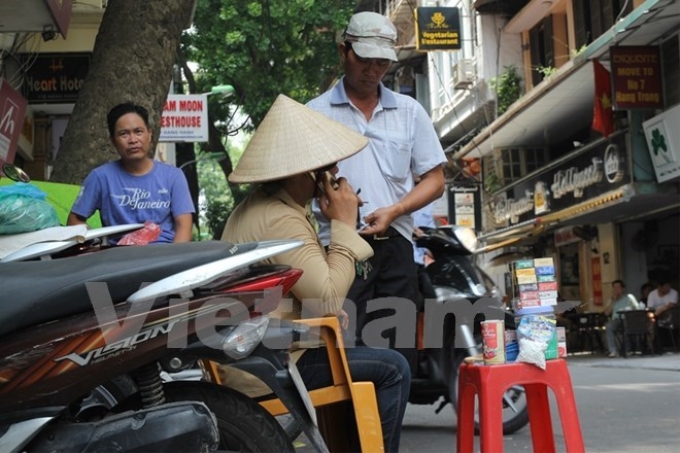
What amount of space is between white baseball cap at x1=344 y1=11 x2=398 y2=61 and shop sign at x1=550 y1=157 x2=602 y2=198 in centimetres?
1640

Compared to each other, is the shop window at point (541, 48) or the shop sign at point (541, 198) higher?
Result: the shop window at point (541, 48)

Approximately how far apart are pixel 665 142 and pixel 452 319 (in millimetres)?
12111

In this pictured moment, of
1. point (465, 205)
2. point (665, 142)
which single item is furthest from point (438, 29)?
point (665, 142)

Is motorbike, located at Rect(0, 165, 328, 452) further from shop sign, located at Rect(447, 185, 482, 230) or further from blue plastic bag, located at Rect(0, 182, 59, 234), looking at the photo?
shop sign, located at Rect(447, 185, 482, 230)

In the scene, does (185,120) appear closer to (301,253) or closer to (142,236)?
(142,236)

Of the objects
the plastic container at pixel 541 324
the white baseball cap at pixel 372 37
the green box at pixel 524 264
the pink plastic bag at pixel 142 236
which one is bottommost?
the plastic container at pixel 541 324

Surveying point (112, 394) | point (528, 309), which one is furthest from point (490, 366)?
point (112, 394)

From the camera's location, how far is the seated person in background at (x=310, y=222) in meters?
3.60

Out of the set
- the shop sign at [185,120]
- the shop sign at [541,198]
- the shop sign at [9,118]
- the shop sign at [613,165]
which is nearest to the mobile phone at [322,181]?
the shop sign at [9,118]

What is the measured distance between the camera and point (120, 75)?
681cm

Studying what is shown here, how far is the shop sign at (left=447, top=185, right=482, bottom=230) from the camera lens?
27.8 metres

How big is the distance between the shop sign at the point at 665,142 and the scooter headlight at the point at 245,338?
15815 millimetres

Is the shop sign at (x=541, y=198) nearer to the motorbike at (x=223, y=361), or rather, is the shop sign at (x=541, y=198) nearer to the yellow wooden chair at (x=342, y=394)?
the yellow wooden chair at (x=342, y=394)

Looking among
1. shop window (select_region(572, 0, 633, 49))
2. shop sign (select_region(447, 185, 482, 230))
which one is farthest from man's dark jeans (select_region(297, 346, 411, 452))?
shop sign (select_region(447, 185, 482, 230))
